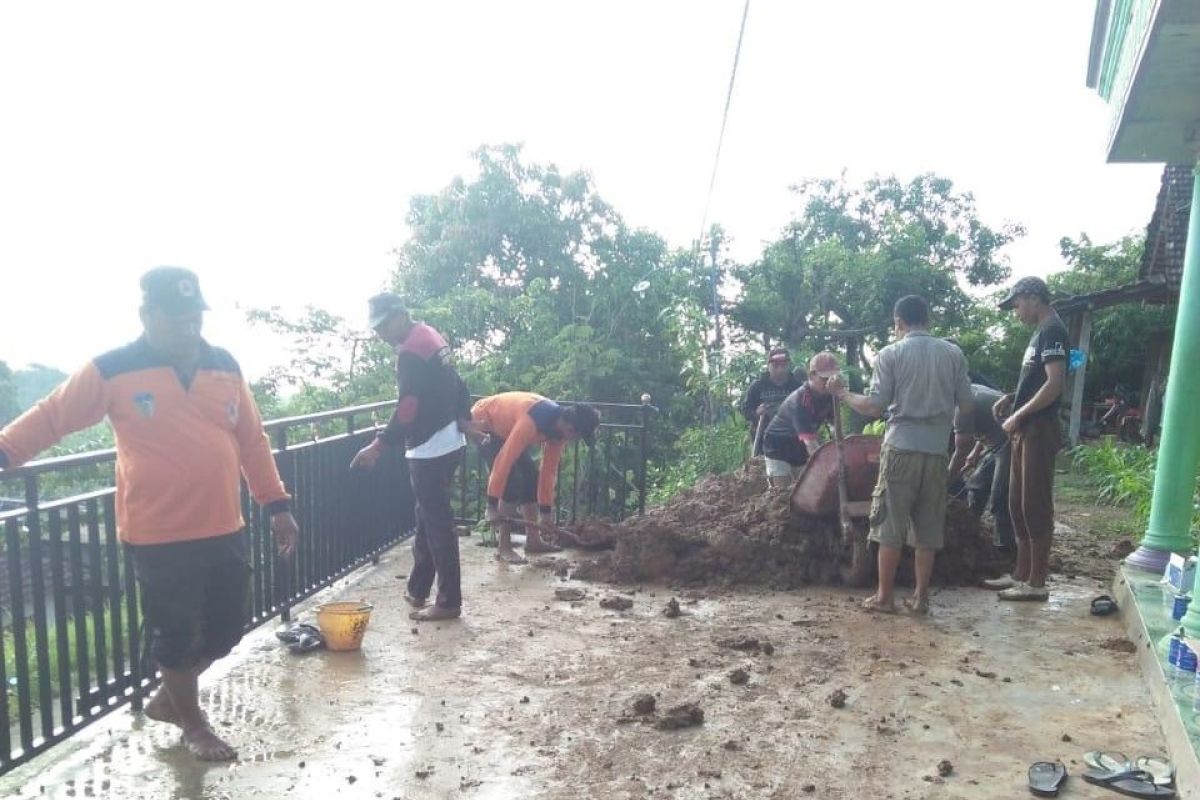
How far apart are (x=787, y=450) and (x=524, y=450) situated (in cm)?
190

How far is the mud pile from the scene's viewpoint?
534 centimetres

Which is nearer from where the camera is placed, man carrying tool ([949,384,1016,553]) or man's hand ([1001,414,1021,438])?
man's hand ([1001,414,1021,438])

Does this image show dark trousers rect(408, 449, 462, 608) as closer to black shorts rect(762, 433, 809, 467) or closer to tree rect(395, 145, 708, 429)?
black shorts rect(762, 433, 809, 467)

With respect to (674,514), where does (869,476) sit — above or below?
above

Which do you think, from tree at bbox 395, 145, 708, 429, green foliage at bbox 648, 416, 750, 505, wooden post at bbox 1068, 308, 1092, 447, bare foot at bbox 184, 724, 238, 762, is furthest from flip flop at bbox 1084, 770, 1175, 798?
wooden post at bbox 1068, 308, 1092, 447

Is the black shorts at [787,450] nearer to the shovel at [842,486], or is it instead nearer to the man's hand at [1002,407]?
the shovel at [842,486]

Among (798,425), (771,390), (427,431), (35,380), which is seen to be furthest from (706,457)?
(35,380)

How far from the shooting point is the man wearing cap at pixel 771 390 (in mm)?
7035

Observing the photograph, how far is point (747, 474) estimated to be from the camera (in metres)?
7.21

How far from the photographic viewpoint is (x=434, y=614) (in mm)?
4551

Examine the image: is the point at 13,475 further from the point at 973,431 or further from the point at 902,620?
the point at 973,431

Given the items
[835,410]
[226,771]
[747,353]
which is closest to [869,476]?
[835,410]

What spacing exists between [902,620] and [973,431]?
5.03 ft

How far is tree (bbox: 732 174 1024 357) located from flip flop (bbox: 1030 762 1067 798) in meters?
12.8
